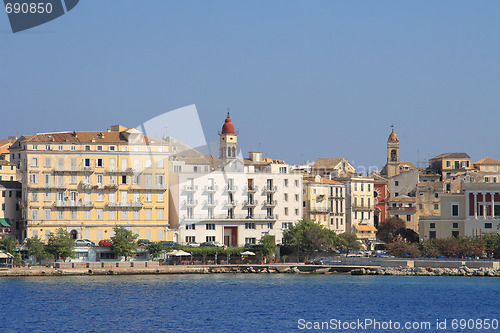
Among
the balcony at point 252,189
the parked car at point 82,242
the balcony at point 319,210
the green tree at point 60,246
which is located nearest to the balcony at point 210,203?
the balcony at point 252,189

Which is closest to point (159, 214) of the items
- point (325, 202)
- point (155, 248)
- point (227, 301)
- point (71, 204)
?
point (155, 248)

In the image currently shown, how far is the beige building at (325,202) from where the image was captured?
331ft

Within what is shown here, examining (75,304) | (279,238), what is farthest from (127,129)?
(75,304)

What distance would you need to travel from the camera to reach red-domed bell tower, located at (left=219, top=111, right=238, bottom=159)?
108m

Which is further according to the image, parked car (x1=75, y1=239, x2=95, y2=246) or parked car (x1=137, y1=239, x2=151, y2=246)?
parked car (x1=137, y1=239, x2=151, y2=246)

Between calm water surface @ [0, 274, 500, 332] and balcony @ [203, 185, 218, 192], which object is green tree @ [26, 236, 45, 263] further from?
balcony @ [203, 185, 218, 192]

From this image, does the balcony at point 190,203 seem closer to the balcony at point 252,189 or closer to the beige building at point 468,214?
the balcony at point 252,189

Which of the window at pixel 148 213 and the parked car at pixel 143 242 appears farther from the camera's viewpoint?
the window at pixel 148 213

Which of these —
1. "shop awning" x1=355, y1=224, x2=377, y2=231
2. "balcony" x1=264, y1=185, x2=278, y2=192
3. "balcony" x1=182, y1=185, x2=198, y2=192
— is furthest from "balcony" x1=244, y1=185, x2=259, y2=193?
"shop awning" x1=355, y1=224, x2=377, y2=231

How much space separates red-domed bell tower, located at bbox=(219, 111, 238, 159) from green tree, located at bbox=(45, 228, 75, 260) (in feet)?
90.6

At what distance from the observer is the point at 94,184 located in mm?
87125

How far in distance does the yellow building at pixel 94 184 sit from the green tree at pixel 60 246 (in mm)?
2766

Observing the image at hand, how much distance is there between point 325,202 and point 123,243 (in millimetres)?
25002

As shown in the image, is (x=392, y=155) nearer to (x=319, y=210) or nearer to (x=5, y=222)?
(x=319, y=210)
